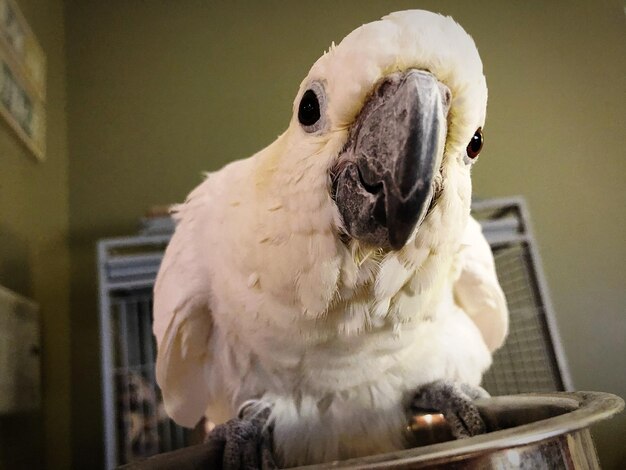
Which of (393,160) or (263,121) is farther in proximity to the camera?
(263,121)

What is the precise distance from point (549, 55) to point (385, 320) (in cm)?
192

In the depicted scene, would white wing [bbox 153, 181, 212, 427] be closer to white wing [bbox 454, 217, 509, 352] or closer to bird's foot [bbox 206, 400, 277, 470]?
bird's foot [bbox 206, 400, 277, 470]

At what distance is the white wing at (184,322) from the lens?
0.88 meters

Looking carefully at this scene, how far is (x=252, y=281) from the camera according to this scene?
2.28ft

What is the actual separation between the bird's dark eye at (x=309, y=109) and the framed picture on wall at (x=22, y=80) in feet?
3.46

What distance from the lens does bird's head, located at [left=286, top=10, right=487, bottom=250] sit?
0.49m

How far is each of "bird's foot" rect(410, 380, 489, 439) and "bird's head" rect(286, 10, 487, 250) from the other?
28 centimetres

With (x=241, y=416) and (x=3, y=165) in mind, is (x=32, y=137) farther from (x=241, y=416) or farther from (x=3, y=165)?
(x=241, y=416)

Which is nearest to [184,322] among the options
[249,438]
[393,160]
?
[249,438]

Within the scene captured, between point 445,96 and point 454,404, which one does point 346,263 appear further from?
point 454,404

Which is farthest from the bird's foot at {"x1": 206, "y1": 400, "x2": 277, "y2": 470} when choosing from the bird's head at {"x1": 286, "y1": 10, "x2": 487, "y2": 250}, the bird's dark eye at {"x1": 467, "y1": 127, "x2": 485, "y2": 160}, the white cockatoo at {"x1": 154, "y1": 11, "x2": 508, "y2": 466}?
the bird's dark eye at {"x1": 467, "y1": 127, "x2": 485, "y2": 160}

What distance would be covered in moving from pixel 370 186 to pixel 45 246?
1.46 meters

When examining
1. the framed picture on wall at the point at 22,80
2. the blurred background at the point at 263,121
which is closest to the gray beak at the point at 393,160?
the framed picture on wall at the point at 22,80

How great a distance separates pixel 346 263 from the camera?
0.58m
